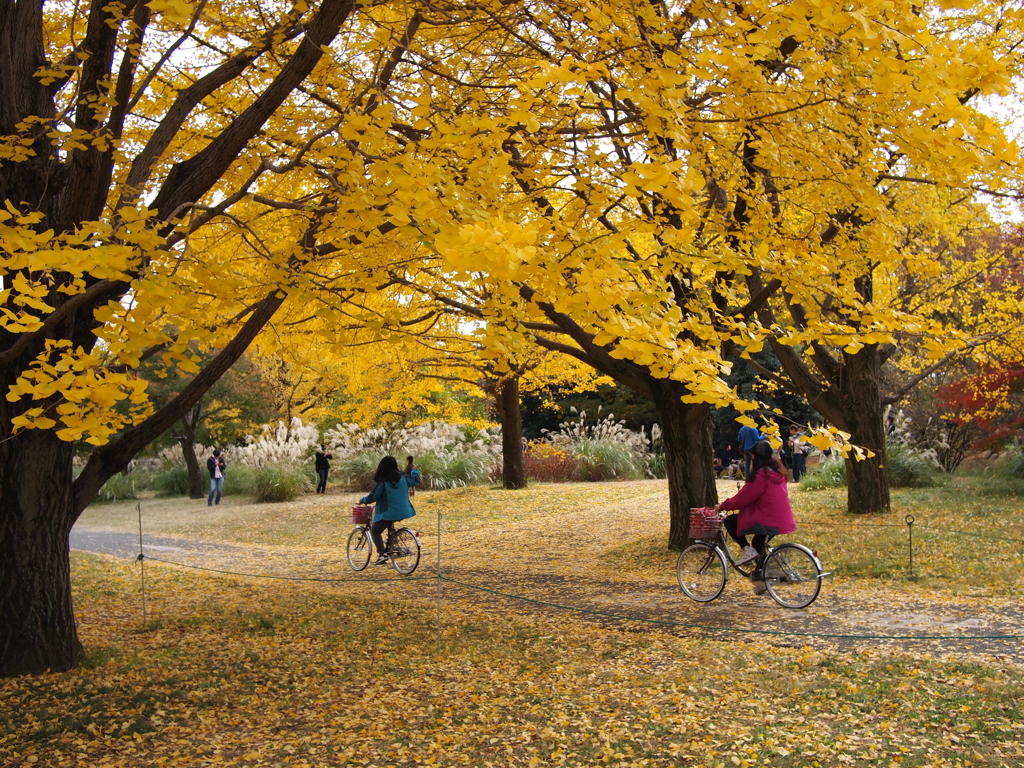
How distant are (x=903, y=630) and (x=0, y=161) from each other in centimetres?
746

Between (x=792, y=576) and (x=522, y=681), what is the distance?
10.2ft

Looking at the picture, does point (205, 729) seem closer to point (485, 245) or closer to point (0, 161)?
point (485, 245)

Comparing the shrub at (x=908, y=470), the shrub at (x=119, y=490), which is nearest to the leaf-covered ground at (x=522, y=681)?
the shrub at (x=908, y=470)

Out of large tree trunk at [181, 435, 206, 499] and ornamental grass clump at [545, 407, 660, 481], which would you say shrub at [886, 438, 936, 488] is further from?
large tree trunk at [181, 435, 206, 499]

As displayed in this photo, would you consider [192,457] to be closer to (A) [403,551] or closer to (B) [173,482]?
(B) [173,482]

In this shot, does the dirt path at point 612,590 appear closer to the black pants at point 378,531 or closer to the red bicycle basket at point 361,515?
the black pants at point 378,531

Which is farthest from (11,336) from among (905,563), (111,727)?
(905,563)

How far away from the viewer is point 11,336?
5.76m

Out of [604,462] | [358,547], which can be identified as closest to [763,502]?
[358,547]

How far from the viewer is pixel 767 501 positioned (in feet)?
25.4

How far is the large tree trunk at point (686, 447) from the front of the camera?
34.3 feet

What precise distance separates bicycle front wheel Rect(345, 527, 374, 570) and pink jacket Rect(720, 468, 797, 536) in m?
5.21

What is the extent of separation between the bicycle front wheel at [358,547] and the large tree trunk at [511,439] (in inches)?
344

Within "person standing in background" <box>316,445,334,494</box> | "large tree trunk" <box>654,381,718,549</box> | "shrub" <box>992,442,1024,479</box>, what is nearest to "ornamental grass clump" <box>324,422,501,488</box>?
"person standing in background" <box>316,445,334,494</box>
